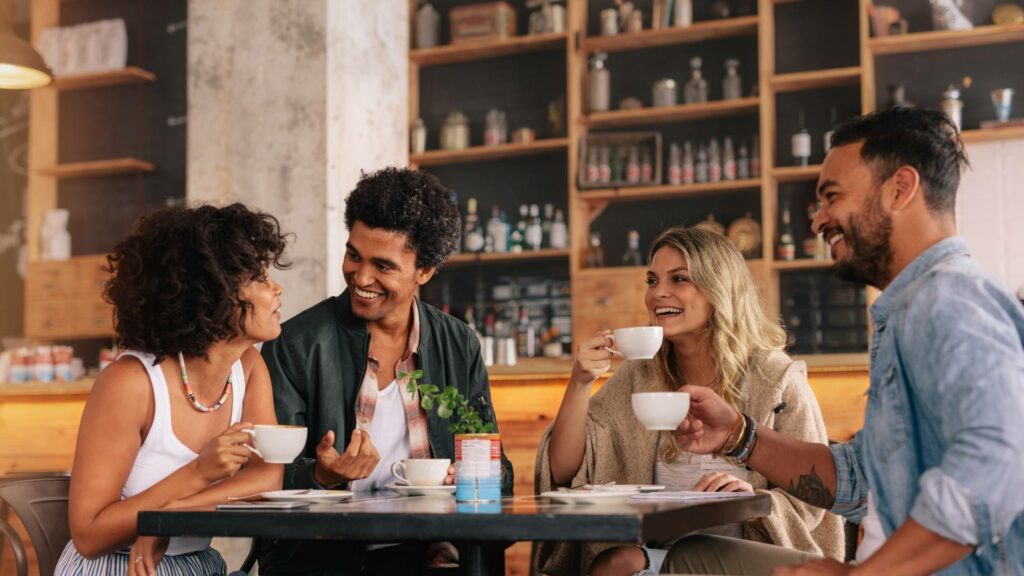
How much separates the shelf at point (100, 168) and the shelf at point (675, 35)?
2.86 metres

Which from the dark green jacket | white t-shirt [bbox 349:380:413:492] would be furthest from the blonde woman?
Answer: white t-shirt [bbox 349:380:413:492]

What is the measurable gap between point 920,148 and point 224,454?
1.25 metres

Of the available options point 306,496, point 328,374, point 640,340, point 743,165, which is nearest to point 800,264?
point 743,165

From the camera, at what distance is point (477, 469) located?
1.76 m

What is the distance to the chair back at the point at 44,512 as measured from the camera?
212cm

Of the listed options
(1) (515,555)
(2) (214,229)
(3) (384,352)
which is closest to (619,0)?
(1) (515,555)

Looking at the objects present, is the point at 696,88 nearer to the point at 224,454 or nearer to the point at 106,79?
the point at 106,79

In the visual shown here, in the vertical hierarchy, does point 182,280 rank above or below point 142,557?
above

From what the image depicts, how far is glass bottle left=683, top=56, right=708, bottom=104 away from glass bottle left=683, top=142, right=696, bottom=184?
250 millimetres

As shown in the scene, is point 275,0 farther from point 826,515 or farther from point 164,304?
point 826,515

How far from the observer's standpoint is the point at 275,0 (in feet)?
16.2

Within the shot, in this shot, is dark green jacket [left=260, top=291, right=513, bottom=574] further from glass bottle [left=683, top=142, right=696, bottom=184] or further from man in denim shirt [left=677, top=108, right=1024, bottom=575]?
glass bottle [left=683, top=142, right=696, bottom=184]

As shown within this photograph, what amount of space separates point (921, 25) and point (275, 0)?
342 cm

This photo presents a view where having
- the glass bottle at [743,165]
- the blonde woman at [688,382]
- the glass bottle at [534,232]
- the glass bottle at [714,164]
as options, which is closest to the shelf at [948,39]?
the glass bottle at [743,165]
